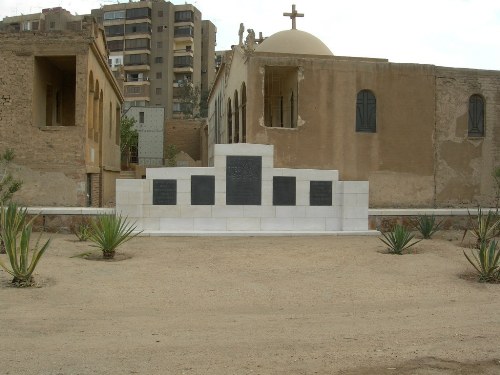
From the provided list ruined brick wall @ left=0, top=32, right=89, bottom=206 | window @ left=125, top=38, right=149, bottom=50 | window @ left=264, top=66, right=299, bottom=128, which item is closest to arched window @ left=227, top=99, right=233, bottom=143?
window @ left=264, top=66, right=299, bottom=128

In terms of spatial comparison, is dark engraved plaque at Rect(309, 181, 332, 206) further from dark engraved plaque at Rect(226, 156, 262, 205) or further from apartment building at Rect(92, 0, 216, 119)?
apartment building at Rect(92, 0, 216, 119)

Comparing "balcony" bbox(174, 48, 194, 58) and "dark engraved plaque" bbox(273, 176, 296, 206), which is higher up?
"balcony" bbox(174, 48, 194, 58)

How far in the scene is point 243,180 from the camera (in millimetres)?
14203

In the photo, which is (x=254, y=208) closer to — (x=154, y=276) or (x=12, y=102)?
(x=154, y=276)

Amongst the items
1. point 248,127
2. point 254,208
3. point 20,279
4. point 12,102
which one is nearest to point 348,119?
point 248,127

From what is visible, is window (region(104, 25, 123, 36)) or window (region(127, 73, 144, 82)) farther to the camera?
window (region(104, 25, 123, 36))

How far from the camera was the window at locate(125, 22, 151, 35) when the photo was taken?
64.5 meters

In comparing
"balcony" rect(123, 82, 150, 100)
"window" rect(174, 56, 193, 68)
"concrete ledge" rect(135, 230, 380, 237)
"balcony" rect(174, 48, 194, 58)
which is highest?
"balcony" rect(174, 48, 194, 58)

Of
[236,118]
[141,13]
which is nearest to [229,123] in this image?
[236,118]

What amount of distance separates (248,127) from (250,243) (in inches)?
286

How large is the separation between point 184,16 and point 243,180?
54.9m

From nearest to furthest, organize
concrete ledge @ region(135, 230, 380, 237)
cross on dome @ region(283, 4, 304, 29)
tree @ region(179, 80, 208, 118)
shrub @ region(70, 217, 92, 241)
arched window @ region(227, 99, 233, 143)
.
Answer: shrub @ region(70, 217, 92, 241), concrete ledge @ region(135, 230, 380, 237), cross on dome @ region(283, 4, 304, 29), arched window @ region(227, 99, 233, 143), tree @ region(179, 80, 208, 118)

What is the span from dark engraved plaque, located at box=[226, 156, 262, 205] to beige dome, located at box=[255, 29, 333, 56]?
10.7 m

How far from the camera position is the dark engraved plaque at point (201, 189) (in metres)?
14.0
